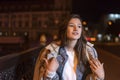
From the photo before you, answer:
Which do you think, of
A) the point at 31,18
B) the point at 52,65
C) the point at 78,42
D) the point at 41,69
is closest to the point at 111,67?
the point at 78,42

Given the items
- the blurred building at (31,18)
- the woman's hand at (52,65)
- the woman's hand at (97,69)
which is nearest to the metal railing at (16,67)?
the woman's hand at (52,65)

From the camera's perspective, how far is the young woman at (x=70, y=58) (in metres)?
3.21

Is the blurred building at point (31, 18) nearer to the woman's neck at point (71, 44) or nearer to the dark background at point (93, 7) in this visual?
the dark background at point (93, 7)

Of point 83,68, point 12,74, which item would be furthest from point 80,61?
point 12,74

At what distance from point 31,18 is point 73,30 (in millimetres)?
83109

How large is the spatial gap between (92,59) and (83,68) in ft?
0.36

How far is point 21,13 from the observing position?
8750cm

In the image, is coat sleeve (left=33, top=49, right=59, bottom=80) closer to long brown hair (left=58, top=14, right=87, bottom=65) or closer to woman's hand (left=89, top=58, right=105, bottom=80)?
long brown hair (left=58, top=14, right=87, bottom=65)

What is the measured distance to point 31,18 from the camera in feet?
283

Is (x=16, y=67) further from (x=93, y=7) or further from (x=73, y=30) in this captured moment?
(x=93, y=7)

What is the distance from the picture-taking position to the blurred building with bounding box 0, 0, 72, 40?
8225 cm

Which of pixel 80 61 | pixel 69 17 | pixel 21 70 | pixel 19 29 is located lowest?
pixel 19 29

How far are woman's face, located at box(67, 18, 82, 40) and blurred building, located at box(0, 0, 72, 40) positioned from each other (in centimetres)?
7542

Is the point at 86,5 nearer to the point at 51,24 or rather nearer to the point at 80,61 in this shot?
the point at 51,24
